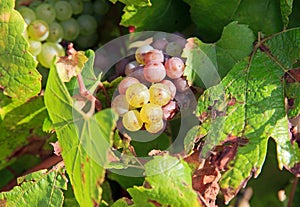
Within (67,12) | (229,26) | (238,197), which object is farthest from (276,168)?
(67,12)

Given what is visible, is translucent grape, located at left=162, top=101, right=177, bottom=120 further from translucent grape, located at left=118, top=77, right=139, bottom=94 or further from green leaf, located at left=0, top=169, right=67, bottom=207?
green leaf, located at left=0, top=169, right=67, bottom=207

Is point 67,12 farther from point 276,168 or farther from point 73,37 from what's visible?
point 276,168

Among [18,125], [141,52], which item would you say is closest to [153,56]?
[141,52]

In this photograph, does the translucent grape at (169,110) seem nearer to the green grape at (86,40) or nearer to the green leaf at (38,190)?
the green leaf at (38,190)

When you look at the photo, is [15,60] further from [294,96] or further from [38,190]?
[294,96]

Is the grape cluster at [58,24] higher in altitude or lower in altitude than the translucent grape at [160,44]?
higher

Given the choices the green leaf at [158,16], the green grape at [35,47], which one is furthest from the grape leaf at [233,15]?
the green grape at [35,47]
